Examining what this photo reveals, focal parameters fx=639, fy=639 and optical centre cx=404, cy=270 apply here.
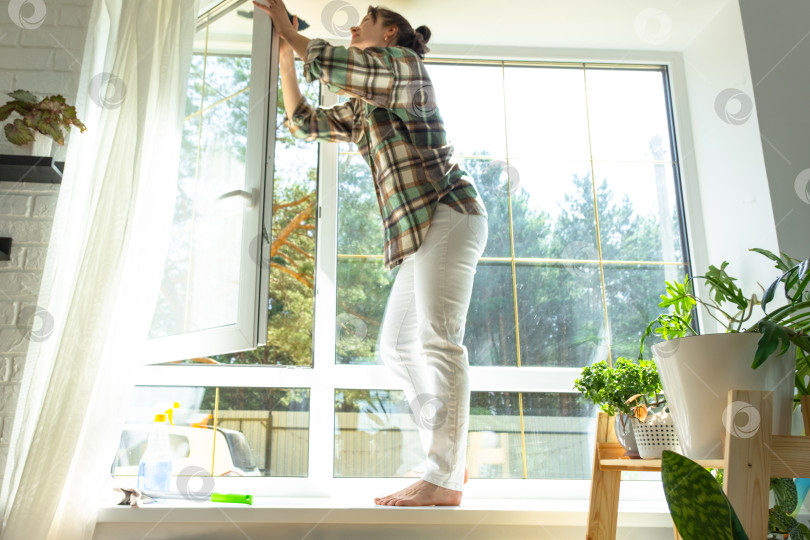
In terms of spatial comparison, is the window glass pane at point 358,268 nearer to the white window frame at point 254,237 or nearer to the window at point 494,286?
the window at point 494,286

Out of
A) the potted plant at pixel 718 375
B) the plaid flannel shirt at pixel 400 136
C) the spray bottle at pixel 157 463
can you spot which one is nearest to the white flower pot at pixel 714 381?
the potted plant at pixel 718 375

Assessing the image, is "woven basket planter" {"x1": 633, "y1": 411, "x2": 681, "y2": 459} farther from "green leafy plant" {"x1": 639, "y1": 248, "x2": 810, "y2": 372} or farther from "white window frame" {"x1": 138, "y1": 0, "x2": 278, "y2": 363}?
"white window frame" {"x1": 138, "y1": 0, "x2": 278, "y2": 363}

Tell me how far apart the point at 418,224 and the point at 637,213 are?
0.88 m

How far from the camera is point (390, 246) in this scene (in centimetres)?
163

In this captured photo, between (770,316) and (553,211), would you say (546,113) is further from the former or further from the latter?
(770,316)

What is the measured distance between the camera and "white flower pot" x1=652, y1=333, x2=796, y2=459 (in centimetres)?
106

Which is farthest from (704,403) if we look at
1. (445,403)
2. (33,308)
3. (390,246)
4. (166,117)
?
(33,308)

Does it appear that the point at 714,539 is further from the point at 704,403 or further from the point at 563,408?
the point at 563,408

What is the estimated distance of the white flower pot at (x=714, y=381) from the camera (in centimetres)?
106

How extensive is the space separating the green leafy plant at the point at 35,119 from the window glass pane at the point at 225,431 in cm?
72

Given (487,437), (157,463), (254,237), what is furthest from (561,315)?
(157,463)

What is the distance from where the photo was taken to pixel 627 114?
216 centimetres

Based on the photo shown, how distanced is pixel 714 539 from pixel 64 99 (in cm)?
170

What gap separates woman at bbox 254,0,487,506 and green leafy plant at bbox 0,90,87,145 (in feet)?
1.82
